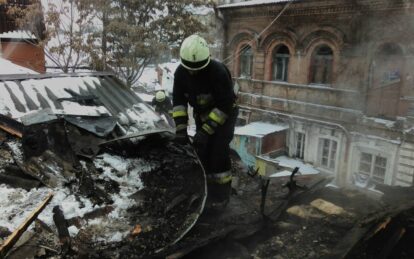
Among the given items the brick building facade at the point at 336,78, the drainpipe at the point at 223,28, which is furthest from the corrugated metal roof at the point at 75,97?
the drainpipe at the point at 223,28

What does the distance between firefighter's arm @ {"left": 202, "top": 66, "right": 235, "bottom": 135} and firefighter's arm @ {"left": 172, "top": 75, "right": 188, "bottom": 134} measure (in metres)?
0.47

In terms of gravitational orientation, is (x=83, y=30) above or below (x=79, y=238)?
above

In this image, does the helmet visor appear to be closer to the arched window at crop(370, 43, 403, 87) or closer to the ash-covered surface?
the ash-covered surface

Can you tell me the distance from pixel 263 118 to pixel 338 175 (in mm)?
3834

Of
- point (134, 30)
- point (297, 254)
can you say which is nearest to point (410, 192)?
point (297, 254)

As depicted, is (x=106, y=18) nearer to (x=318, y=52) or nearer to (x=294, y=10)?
(x=294, y=10)

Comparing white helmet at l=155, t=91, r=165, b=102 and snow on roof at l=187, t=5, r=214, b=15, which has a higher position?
snow on roof at l=187, t=5, r=214, b=15

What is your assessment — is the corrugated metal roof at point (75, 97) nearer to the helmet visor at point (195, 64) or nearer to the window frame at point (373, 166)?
the helmet visor at point (195, 64)

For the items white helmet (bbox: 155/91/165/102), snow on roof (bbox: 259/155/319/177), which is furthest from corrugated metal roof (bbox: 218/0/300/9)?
white helmet (bbox: 155/91/165/102)

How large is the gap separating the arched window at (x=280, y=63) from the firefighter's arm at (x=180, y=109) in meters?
10.5

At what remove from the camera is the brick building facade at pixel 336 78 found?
418 inches

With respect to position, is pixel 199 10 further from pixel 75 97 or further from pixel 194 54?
pixel 194 54

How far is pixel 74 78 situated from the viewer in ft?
18.1

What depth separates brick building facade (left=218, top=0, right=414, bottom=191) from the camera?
34.9ft
